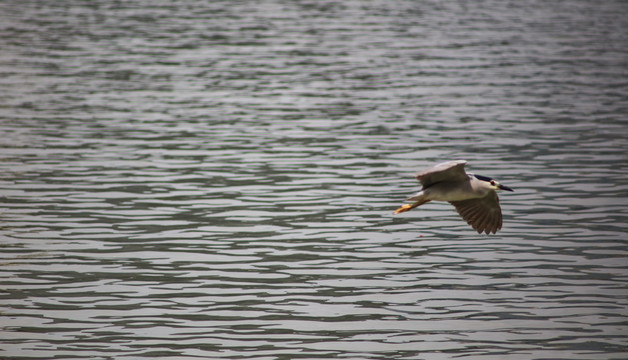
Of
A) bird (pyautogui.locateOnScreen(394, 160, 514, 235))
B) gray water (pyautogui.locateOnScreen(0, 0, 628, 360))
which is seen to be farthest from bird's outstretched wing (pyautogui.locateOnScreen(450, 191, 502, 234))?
gray water (pyautogui.locateOnScreen(0, 0, 628, 360))

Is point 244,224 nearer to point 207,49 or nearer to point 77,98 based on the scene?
point 77,98

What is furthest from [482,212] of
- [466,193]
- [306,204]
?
[306,204]

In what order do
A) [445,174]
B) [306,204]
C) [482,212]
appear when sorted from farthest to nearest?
[306,204], [482,212], [445,174]

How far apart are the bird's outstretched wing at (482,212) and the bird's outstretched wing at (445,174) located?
766mm

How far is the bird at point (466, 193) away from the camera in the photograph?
12.6 m

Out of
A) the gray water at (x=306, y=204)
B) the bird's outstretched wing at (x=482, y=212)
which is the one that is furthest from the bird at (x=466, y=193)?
the gray water at (x=306, y=204)

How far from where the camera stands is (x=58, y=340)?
38.5 feet

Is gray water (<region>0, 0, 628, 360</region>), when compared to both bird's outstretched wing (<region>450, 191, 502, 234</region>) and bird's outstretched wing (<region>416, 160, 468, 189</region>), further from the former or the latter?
bird's outstretched wing (<region>416, 160, 468, 189</region>)

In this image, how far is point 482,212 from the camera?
13.5 meters

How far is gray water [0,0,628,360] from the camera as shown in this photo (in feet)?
40.2

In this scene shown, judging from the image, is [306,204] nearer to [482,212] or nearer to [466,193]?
[482,212]

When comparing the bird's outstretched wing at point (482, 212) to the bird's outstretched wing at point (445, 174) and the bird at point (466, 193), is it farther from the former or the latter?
the bird's outstretched wing at point (445, 174)

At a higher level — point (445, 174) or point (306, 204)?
point (445, 174)

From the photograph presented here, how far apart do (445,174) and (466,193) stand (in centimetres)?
48
